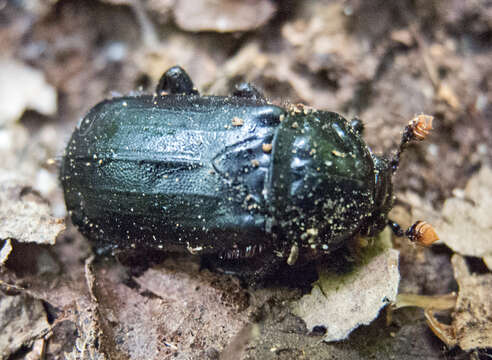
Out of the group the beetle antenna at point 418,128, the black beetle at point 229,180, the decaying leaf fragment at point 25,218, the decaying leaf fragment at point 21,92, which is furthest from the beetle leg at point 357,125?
the decaying leaf fragment at point 21,92

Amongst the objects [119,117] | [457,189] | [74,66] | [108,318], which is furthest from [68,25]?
[457,189]

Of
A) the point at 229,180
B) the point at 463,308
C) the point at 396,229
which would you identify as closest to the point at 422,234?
the point at 396,229

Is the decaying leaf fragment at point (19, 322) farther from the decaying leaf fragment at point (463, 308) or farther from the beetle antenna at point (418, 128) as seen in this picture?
the beetle antenna at point (418, 128)

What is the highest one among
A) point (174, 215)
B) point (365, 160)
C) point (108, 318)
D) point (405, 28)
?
point (405, 28)

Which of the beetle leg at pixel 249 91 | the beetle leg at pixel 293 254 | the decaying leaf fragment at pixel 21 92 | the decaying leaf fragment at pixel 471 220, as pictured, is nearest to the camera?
the beetle leg at pixel 293 254

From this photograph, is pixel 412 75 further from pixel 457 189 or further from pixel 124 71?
pixel 124 71

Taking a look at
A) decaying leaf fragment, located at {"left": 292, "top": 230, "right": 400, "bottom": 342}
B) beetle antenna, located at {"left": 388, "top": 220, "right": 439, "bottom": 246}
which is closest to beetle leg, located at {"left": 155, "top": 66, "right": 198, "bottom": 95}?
decaying leaf fragment, located at {"left": 292, "top": 230, "right": 400, "bottom": 342}

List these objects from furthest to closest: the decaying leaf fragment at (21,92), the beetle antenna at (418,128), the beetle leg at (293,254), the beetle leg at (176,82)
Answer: the decaying leaf fragment at (21,92) < the beetle leg at (176,82) < the beetle antenna at (418,128) < the beetle leg at (293,254)
